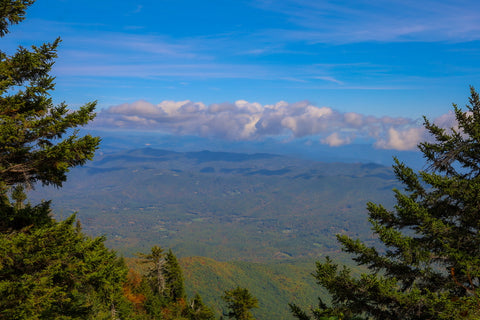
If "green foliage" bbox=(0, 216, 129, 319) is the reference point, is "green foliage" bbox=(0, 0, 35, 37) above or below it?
above

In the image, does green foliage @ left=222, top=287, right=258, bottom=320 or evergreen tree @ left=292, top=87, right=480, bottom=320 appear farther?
green foliage @ left=222, top=287, right=258, bottom=320

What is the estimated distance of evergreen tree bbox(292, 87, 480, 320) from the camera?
27.3 feet

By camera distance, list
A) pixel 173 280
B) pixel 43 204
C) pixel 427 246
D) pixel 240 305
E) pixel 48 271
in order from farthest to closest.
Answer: pixel 173 280 → pixel 240 305 → pixel 43 204 → pixel 427 246 → pixel 48 271

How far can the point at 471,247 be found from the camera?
851 cm

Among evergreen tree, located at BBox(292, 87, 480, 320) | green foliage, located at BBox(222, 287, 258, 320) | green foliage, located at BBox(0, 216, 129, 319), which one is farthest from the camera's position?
green foliage, located at BBox(222, 287, 258, 320)

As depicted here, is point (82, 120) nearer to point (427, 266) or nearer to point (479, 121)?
point (427, 266)

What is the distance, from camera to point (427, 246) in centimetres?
921

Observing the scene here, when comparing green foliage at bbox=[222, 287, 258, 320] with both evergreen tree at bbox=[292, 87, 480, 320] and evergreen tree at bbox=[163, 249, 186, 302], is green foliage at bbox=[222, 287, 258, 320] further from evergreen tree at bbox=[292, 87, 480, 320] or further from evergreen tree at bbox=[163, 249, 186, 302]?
evergreen tree at bbox=[292, 87, 480, 320]

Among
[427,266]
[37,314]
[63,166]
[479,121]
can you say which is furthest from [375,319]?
[63,166]

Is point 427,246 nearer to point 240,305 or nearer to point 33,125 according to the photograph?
point 33,125

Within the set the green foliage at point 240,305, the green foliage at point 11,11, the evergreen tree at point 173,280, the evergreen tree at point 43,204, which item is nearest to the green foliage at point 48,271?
the evergreen tree at point 43,204

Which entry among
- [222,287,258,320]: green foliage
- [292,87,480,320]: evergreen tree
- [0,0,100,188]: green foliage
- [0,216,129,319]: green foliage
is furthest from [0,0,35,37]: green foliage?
[222,287,258,320]: green foliage

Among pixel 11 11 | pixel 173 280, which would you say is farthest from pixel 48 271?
pixel 173 280

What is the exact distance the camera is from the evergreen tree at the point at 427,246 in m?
8.31
